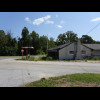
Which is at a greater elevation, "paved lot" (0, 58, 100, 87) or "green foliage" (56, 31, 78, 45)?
"green foliage" (56, 31, 78, 45)

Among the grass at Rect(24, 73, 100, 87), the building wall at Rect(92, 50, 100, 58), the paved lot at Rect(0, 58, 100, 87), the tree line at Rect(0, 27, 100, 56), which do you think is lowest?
the paved lot at Rect(0, 58, 100, 87)

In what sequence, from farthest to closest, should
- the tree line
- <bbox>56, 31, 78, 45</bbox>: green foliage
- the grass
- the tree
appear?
the tree
<bbox>56, 31, 78, 45</bbox>: green foliage
the tree line
the grass

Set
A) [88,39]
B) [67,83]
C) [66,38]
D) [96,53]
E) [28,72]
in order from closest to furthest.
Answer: [67,83] → [28,72] → [96,53] → [66,38] → [88,39]

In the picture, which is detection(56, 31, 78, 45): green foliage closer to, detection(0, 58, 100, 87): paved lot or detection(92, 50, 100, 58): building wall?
detection(92, 50, 100, 58): building wall

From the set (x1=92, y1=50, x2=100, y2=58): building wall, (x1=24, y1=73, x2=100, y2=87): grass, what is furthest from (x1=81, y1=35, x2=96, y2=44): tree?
(x1=24, y1=73, x2=100, y2=87): grass

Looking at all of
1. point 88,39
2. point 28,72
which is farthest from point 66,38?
point 28,72

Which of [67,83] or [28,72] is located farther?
[28,72]

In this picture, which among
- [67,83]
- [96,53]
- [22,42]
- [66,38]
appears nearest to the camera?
[67,83]

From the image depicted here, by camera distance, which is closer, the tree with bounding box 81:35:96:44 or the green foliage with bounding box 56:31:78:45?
the green foliage with bounding box 56:31:78:45

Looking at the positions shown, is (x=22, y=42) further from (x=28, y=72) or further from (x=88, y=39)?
(x=88, y=39)
